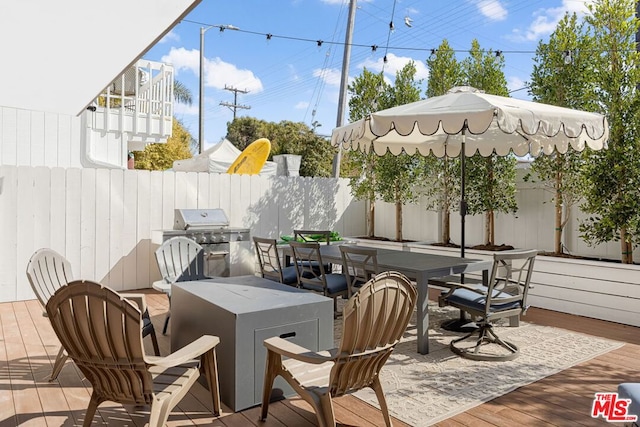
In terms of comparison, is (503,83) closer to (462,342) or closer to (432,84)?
(432,84)

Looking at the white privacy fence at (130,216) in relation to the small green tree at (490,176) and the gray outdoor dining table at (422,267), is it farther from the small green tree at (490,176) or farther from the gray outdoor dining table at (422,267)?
the gray outdoor dining table at (422,267)

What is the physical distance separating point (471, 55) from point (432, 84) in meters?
0.73

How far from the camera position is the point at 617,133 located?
5.07 m

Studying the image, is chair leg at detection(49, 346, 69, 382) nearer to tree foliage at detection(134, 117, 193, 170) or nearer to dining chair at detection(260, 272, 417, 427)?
dining chair at detection(260, 272, 417, 427)

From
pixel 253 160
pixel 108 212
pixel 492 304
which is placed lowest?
pixel 492 304

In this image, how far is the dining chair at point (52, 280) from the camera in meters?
3.11

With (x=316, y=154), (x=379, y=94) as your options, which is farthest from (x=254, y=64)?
(x=379, y=94)

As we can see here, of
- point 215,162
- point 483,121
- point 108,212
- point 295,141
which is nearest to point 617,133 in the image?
point 483,121

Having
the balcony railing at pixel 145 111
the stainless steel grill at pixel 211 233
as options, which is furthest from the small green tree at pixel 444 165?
the balcony railing at pixel 145 111

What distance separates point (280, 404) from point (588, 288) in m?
3.95

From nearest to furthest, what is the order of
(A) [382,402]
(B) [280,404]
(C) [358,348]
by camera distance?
1. (C) [358,348]
2. (A) [382,402]
3. (B) [280,404]

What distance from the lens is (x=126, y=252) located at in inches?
257

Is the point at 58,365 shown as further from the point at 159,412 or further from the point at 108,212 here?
the point at 108,212

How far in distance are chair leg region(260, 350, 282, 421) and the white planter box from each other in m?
4.07
